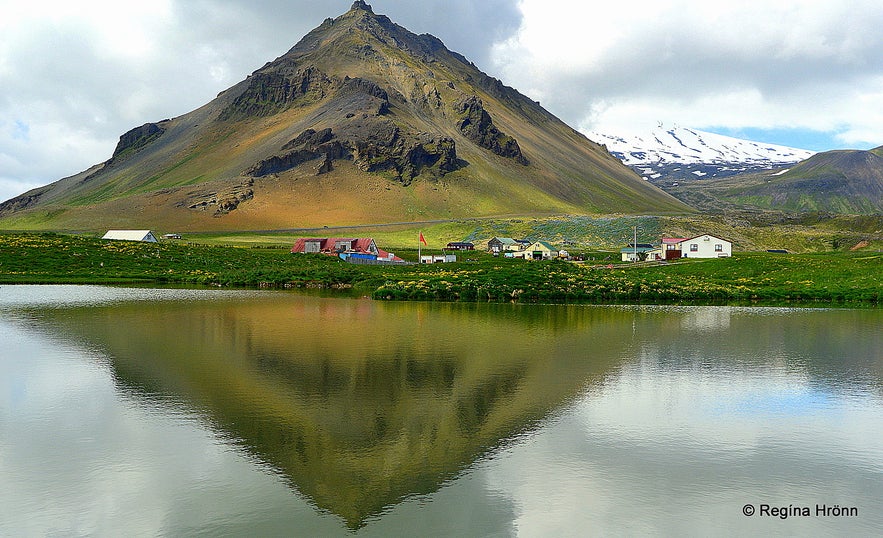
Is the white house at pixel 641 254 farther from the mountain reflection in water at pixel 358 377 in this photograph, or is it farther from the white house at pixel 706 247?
the mountain reflection in water at pixel 358 377

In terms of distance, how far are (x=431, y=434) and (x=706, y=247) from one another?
358ft

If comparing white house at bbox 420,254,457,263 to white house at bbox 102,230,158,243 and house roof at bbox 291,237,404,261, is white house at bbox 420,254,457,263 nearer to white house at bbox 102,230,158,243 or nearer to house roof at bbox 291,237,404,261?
house roof at bbox 291,237,404,261

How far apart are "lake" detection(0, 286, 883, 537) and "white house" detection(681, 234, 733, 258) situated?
3403 inches

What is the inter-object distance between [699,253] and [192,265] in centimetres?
8219

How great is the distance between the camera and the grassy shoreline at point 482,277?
198ft

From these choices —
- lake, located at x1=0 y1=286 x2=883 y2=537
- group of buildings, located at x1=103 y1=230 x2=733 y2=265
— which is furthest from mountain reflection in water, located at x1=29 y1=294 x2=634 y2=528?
group of buildings, located at x1=103 y1=230 x2=733 y2=265

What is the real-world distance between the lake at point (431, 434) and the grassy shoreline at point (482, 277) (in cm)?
2589

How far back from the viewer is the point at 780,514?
A: 13938 mm

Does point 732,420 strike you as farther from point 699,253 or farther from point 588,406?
point 699,253

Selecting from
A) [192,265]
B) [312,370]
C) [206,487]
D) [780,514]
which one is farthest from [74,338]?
[192,265]

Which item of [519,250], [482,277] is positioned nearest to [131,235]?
[519,250]

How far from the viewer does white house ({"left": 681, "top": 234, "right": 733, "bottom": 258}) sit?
116 meters

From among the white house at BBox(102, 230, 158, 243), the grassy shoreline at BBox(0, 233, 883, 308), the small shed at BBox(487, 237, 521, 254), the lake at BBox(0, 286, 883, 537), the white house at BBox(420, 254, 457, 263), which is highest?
the white house at BBox(102, 230, 158, 243)

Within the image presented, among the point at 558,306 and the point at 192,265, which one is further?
the point at 192,265
